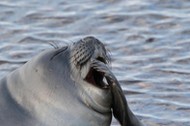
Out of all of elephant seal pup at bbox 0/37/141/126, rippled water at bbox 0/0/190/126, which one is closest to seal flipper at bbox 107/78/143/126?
elephant seal pup at bbox 0/37/141/126

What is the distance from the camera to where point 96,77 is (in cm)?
689

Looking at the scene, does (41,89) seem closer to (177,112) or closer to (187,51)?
(177,112)

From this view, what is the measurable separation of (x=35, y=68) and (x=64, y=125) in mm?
485

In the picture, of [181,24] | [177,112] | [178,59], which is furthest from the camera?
[181,24]

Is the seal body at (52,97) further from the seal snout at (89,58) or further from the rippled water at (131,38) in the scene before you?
the rippled water at (131,38)

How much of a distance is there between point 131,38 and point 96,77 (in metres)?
3.97

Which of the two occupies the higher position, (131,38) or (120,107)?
(120,107)

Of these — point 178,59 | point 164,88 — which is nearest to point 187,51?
point 178,59

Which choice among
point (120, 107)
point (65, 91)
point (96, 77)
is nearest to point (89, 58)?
point (96, 77)

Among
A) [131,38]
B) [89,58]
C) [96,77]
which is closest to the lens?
[89,58]

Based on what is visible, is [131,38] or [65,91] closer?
[65,91]

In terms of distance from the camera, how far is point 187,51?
33.8 feet

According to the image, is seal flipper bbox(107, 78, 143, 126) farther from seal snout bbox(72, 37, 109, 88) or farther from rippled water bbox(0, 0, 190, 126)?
rippled water bbox(0, 0, 190, 126)

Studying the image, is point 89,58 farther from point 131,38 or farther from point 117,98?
point 131,38
